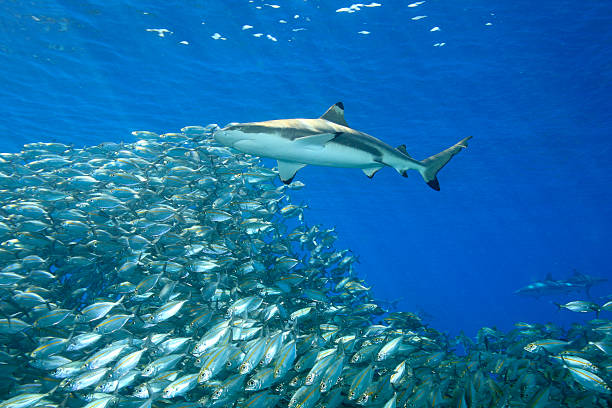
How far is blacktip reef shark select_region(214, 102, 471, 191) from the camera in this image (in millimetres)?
4137

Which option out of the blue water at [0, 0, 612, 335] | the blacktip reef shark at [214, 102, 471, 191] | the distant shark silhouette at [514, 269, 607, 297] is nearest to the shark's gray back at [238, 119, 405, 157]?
the blacktip reef shark at [214, 102, 471, 191]

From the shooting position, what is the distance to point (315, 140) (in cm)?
436

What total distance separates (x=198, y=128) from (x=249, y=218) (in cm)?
337

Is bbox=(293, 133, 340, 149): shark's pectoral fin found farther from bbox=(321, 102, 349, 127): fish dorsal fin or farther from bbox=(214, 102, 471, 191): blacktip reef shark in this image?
bbox=(321, 102, 349, 127): fish dorsal fin

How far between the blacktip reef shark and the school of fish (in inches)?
63.1

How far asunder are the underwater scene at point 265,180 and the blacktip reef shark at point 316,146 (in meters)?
0.04

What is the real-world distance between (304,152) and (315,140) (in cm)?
34

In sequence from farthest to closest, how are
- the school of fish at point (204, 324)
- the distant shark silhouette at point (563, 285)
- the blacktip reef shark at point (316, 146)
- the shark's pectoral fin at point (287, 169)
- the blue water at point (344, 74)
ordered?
the distant shark silhouette at point (563, 285)
the blue water at point (344, 74)
the shark's pectoral fin at point (287, 169)
the blacktip reef shark at point (316, 146)
the school of fish at point (204, 324)

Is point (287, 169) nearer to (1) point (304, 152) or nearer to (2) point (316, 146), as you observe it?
(1) point (304, 152)

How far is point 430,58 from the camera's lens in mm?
16391

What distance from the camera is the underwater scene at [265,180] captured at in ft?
12.3

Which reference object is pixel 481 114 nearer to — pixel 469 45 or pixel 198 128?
pixel 469 45

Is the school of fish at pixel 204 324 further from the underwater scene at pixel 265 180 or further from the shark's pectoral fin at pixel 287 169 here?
the shark's pectoral fin at pixel 287 169

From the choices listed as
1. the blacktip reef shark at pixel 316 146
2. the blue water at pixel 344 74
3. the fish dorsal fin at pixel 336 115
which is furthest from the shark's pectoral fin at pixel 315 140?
the blue water at pixel 344 74
